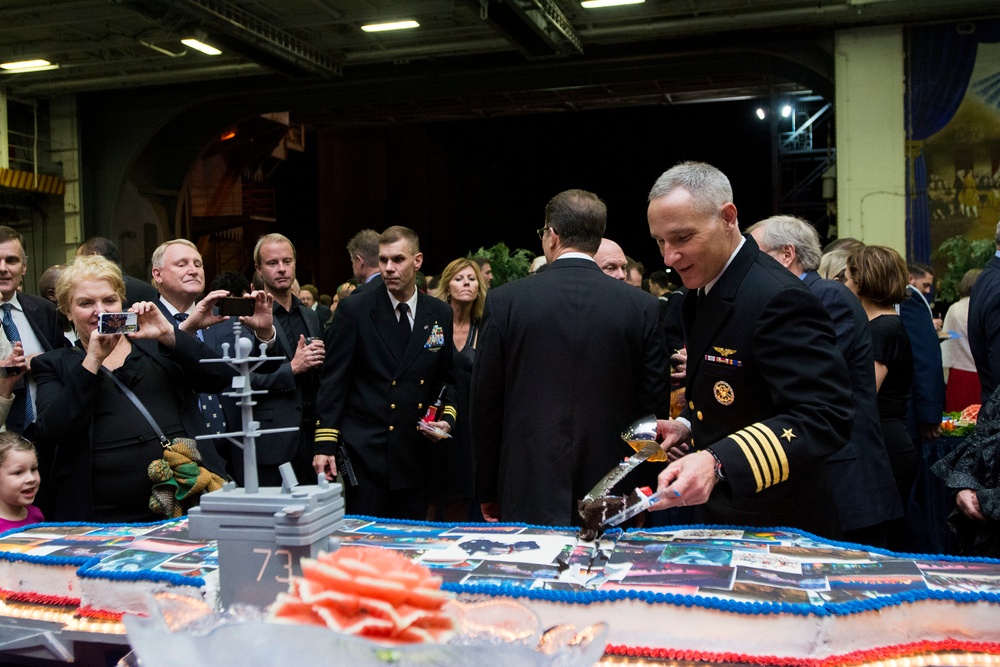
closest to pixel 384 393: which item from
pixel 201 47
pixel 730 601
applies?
pixel 730 601

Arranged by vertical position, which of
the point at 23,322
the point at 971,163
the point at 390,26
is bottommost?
the point at 23,322

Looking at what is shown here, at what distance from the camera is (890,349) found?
380 cm

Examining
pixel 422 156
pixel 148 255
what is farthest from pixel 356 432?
pixel 422 156

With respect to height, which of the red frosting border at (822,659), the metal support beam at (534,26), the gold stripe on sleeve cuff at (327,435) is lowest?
the red frosting border at (822,659)

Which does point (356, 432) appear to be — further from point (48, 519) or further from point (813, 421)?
point (813, 421)

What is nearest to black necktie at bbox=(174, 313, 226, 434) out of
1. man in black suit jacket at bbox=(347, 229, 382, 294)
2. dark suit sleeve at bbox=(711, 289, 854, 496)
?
man in black suit jacket at bbox=(347, 229, 382, 294)

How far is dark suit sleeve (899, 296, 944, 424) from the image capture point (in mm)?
4430

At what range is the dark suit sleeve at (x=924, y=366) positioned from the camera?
4.43 metres

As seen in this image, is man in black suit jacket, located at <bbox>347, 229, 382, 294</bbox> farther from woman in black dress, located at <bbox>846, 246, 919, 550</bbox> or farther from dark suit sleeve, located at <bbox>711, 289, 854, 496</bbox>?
dark suit sleeve, located at <bbox>711, 289, 854, 496</bbox>

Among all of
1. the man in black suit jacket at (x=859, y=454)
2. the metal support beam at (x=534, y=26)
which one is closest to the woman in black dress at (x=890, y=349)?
A: the man in black suit jacket at (x=859, y=454)

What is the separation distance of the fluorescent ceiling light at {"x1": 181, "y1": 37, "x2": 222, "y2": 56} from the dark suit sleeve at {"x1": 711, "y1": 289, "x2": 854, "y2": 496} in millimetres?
9771

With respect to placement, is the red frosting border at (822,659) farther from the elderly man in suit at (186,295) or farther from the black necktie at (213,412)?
the black necktie at (213,412)

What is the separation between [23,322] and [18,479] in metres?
1.14

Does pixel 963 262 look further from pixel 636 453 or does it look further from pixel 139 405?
Result: pixel 139 405
